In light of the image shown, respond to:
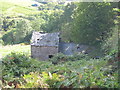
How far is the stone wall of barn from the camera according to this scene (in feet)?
69.8

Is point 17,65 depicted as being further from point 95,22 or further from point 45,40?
point 45,40

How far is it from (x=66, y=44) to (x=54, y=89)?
19.4 meters

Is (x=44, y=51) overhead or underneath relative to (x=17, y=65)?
underneath

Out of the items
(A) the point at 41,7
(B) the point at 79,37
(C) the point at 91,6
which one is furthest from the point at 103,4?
(A) the point at 41,7

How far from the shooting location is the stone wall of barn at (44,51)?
69.8 feet

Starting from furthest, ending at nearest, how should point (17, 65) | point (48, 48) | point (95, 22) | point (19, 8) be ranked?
point (19, 8) < point (48, 48) < point (95, 22) < point (17, 65)

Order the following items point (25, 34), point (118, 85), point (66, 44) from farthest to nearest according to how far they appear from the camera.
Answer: point (25, 34)
point (66, 44)
point (118, 85)

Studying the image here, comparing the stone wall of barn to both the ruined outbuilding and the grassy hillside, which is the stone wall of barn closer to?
the ruined outbuilding

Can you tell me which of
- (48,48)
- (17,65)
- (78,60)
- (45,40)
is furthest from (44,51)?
(17,65)

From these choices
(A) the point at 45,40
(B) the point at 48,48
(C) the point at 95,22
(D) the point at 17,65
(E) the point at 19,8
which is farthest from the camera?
(E) the point at 19,8

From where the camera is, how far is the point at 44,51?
21.4 m

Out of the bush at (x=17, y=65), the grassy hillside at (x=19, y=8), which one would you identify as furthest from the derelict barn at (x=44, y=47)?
the grassy hillside at (x=19, y=8)

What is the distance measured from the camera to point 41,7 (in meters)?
119

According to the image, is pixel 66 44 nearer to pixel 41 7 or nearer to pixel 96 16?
pixel 96 16
